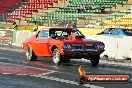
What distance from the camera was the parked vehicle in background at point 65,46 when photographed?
16.4 metres

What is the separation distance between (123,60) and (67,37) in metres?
3.71

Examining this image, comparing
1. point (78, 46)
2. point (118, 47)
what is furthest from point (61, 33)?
point (118, 47)

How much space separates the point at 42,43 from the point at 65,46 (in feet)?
6.64

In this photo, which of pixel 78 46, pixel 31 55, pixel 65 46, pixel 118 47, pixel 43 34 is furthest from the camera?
pixel 118 47

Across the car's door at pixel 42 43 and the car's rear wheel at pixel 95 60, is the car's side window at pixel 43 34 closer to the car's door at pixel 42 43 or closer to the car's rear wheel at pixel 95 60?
the car's door at pixel 42 43

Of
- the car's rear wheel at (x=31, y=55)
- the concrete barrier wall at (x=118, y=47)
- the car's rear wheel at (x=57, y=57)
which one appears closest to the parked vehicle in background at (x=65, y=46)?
the car's rear wheel at (x=57, y=57)

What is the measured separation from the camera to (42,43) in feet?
59.3

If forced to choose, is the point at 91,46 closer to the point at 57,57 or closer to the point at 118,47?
the point at 57,57

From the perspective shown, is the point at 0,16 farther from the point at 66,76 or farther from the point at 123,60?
the point at 66,76

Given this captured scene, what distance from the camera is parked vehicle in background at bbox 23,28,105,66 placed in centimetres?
1641

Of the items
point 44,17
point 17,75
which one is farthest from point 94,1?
point 17,75

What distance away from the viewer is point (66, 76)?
1291 cm

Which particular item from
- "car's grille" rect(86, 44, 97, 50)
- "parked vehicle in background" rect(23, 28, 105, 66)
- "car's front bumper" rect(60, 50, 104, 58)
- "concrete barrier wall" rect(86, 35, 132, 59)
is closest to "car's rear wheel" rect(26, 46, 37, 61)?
"parked vehicle in background" rect(23, 28, 105, 66)

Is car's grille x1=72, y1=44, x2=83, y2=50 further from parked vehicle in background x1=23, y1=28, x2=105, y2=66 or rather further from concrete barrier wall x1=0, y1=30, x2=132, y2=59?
concrete barrier wall x1=0, y1=30, x2=132, y2=59
